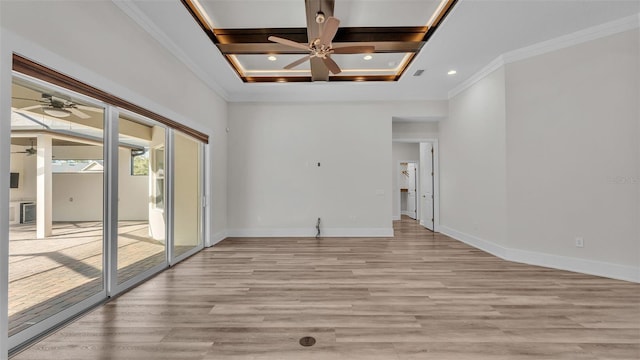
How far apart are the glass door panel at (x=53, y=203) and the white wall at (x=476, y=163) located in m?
5.69

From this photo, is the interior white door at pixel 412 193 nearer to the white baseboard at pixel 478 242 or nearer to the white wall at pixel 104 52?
the white baseboard at pixel 478 242

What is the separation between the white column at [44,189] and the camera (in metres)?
2.26

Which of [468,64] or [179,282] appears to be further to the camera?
[468,64]

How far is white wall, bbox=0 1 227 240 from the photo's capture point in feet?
6.44

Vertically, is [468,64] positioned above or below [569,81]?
above

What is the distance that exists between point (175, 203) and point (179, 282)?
1370mm

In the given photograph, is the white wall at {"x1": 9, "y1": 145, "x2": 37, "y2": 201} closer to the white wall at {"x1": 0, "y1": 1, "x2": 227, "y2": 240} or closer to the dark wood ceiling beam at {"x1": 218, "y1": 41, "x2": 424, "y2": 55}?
the white wall at {"x1": 0, "y1": 1, "x2": 227, "y2": 240}

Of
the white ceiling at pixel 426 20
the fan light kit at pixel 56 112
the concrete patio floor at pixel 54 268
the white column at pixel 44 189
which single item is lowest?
the concrete patio floor at pixel 54 268

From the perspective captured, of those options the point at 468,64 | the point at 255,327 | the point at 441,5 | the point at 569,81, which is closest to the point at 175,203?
the point at 255,327

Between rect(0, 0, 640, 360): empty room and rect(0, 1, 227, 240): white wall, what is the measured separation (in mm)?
20

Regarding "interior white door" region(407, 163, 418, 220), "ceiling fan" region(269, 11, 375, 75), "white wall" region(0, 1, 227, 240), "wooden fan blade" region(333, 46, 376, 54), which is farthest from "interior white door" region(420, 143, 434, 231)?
"white wall" region(0, 1, 227, 240)

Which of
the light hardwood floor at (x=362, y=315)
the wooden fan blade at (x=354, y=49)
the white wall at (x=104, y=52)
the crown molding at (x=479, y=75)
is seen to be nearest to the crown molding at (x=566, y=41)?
the crown molding at (x=479, y=75)

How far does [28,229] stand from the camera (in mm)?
2166

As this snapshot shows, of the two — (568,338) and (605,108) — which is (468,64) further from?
(568,338)
